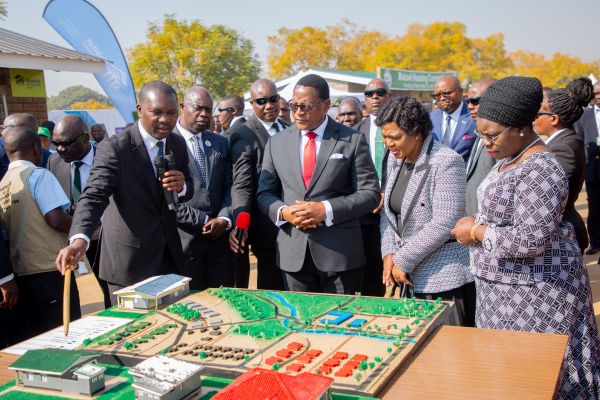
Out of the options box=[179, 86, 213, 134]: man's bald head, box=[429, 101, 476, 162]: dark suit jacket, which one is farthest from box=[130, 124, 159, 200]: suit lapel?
box=[429, 101, 476, 162]: dark suit jacket

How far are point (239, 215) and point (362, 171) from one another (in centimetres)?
92

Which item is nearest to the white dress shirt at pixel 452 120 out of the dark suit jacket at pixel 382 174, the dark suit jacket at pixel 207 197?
the dark suit jacket at pixel 382 174

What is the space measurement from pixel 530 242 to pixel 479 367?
731mm

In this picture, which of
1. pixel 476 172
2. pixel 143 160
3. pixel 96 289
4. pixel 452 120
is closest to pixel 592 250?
pixel 452 120

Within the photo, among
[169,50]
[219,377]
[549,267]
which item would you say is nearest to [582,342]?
[549,267]

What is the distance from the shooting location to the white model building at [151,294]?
293cm

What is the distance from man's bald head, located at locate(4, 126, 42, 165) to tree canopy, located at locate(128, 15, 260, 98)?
39.1 m

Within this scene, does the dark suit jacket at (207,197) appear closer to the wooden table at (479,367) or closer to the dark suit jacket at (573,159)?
the wooden table at (479,367)

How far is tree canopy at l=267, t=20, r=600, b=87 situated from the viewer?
64.6 meters

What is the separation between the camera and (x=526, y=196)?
8.52 ft

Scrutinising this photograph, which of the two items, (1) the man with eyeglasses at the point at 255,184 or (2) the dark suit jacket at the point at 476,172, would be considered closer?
(1) the man with eyeglasses at the point at 255,184

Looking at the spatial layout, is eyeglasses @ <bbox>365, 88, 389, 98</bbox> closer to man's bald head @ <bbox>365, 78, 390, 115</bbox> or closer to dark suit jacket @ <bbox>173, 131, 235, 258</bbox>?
man's bald head @ <bbox>365, 78, 390, 115</bbox>

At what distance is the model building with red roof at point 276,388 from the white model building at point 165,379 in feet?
0.54

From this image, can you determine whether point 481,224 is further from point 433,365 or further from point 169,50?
point 169,50
